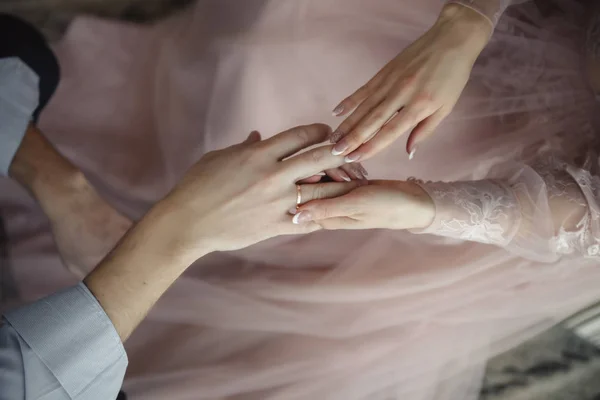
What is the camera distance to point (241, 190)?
2.15 feet

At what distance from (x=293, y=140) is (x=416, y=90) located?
0.58ft

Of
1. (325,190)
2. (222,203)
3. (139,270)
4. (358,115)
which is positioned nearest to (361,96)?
(358,115)

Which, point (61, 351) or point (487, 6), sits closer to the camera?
point (61, 351)

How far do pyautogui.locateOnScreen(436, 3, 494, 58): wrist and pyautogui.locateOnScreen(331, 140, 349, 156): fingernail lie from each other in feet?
0.71

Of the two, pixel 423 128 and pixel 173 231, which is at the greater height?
pixel 423 128

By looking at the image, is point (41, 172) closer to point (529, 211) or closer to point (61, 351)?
point (61, 351)

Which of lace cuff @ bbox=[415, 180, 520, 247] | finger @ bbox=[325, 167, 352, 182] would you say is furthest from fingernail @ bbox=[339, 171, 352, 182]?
lace cuff @ bbox=[415, 180, 520, 247]

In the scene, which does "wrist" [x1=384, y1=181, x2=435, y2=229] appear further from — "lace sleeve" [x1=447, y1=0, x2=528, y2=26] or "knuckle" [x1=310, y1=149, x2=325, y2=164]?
"lace sleeve" [x1=447, y1=0, x2=528, y2=26]

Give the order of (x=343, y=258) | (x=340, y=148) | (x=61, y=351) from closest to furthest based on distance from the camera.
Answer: (x=61, y=351), (x=340, y=148), (x=343, y=258)

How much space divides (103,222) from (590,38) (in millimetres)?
878

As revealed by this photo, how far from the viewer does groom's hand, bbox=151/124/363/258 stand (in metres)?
0.65

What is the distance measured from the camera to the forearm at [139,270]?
23.6 inches

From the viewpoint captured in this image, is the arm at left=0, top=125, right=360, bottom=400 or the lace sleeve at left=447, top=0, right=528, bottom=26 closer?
the arm at left=0, top=125, right=360, bottom=400

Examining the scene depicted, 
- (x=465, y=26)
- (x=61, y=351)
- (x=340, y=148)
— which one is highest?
(x=465, y=26)
